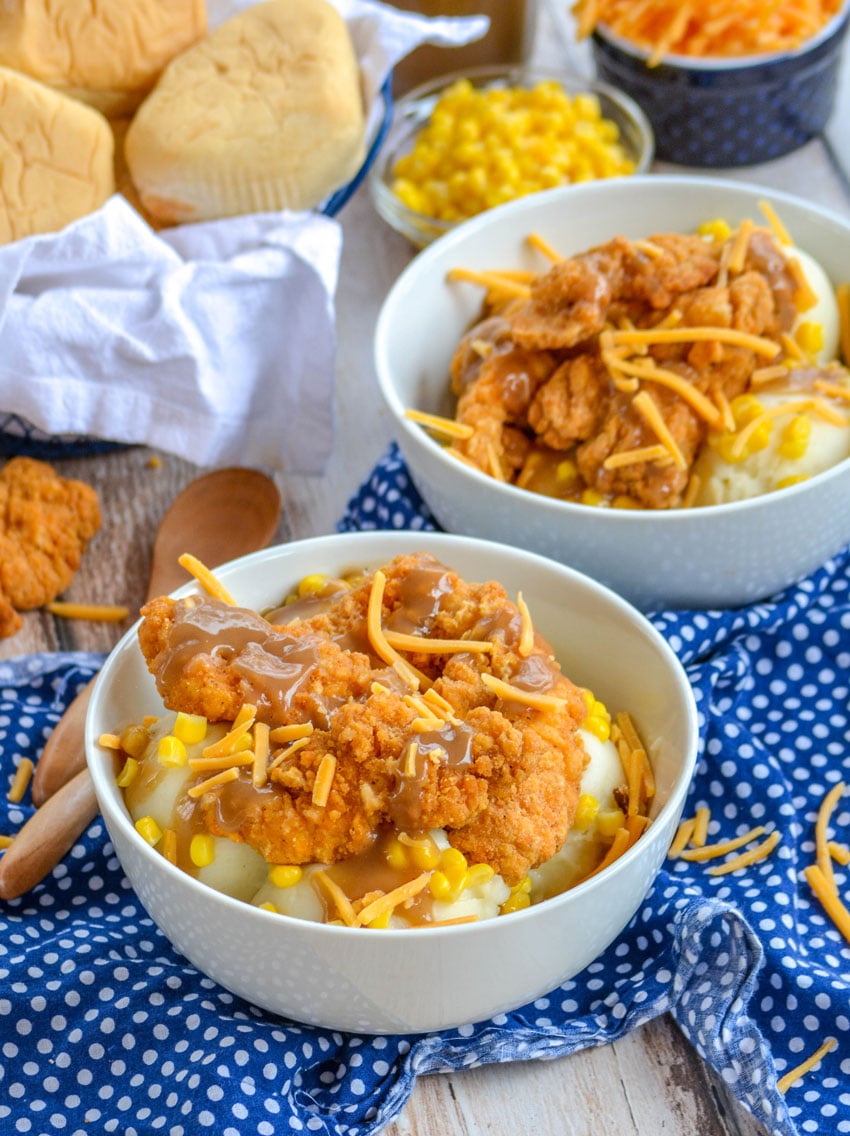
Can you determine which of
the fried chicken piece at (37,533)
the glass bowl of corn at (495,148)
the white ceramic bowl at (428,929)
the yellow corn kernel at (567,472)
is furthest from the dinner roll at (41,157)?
the yellow corn kernel at (567,472)

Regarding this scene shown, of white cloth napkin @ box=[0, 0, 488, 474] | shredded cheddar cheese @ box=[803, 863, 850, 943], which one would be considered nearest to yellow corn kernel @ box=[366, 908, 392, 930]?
shredded cheddar cheese @ box=[803, 863, 850, 943]

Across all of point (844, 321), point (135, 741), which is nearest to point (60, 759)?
point (135, 741)

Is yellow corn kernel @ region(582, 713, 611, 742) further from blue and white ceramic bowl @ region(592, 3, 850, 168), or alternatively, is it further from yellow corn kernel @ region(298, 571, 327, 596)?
blue and white ceramic bowl @ region(592, 3, 850, 168)

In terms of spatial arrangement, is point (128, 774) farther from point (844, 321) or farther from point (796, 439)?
point (844, 321)

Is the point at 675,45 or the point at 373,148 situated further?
the point at 675,45

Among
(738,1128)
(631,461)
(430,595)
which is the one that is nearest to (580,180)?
(631,461)

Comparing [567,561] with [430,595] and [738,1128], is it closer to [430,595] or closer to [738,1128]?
[430,595]
